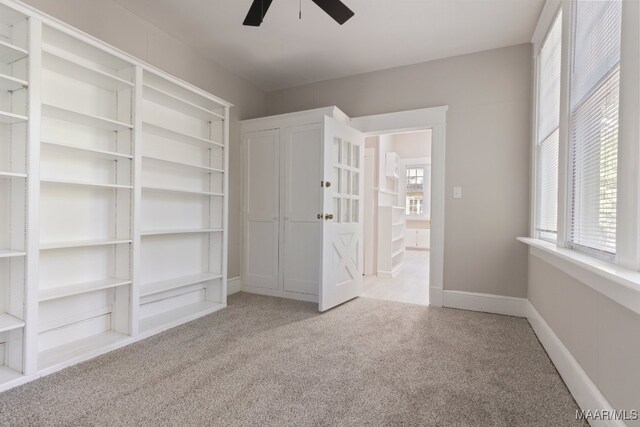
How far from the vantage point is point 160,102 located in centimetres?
288

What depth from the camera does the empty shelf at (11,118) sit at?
1.69m

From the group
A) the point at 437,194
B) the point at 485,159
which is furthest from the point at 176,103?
the point at 485,159

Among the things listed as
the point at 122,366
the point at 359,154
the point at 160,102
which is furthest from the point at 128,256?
the point at 359,154

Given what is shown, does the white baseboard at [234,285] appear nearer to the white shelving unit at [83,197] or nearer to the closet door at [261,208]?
the closet door at [261,208]

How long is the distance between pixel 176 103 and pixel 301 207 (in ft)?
5.23

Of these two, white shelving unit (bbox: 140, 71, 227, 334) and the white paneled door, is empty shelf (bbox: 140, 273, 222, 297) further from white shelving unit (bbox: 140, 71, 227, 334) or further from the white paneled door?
the white paneled door

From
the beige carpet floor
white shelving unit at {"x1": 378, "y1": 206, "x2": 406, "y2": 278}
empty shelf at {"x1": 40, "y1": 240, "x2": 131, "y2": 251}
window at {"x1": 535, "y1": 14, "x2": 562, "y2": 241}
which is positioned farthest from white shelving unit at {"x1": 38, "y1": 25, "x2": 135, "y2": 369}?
white shelving unit at {"x1": 378, "y1": 206, "x2": 406, "y2": 278}

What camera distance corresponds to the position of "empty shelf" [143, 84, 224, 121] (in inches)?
105

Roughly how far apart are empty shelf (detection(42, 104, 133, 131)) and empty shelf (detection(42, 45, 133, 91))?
30cm

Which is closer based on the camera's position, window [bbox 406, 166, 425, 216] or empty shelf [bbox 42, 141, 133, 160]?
empty shelf [bbox 42, 141, 133, 160]

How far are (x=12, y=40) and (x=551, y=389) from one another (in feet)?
11.9

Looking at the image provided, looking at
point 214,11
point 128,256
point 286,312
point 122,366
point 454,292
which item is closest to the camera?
point 122,366

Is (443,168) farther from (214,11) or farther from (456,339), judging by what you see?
(214,11)

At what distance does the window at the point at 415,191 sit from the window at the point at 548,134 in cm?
524
